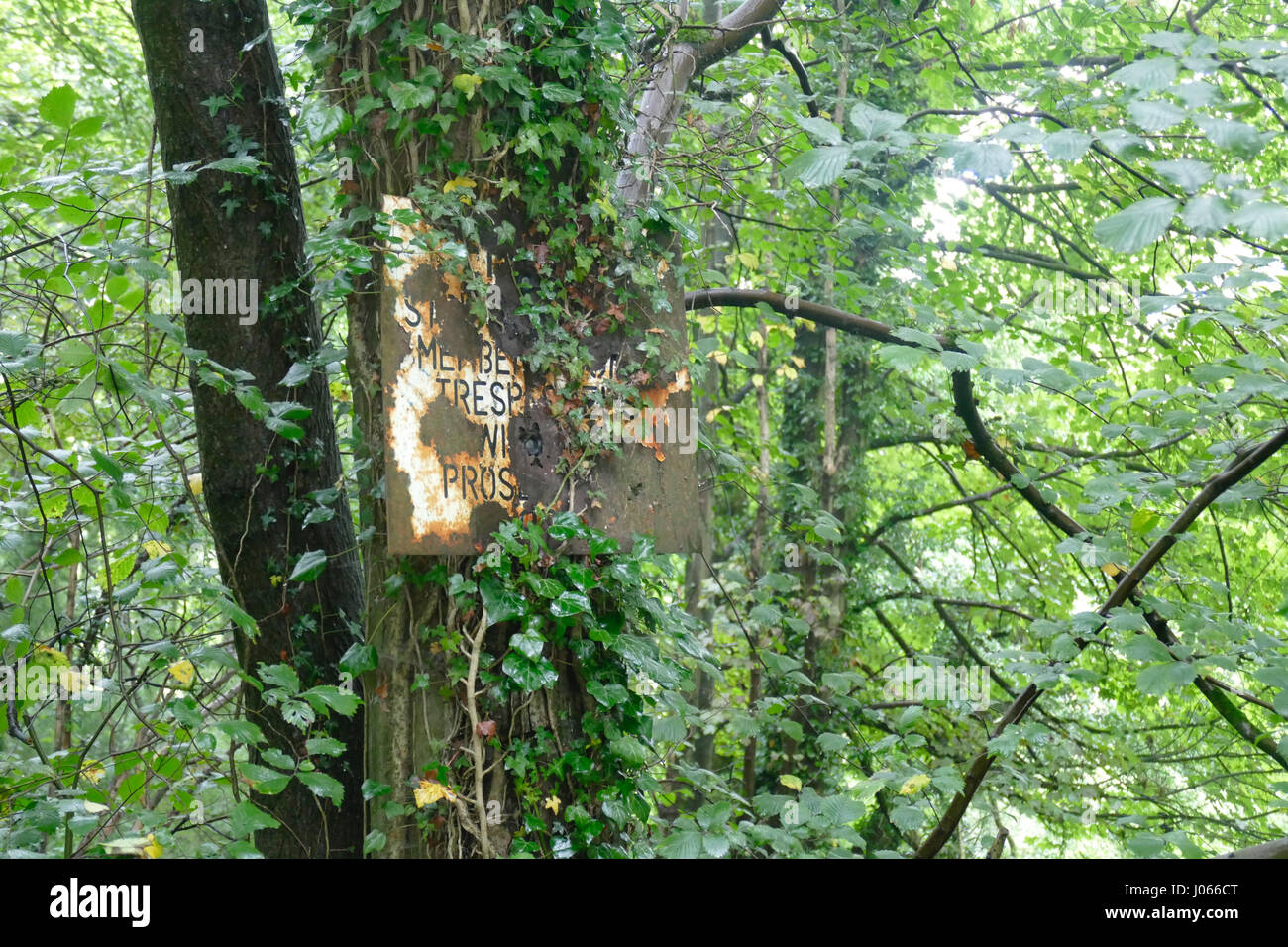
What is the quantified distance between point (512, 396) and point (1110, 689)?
6.65m

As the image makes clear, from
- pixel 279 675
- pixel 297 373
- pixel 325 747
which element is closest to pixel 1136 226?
pixel 279 675

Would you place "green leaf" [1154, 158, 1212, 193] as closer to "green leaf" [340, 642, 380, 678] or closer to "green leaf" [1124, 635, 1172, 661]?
"green leaf" [1124, 635, 1172, 661]

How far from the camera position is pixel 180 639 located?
298 cm

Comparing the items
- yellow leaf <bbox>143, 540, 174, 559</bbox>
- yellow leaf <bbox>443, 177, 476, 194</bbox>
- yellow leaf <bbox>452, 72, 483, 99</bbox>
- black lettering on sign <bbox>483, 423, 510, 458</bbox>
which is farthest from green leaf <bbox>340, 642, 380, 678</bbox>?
yellow leaf <bbox>452, 72, 483, 99</bbox>

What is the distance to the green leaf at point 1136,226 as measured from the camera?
167 cm

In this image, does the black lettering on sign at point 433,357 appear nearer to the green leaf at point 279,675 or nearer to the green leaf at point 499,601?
the green leaf at point 499,601

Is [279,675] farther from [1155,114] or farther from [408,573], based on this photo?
[1155,114]

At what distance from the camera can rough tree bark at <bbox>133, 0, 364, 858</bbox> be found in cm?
296

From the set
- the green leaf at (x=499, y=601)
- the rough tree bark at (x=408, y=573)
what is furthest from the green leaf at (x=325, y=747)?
the green leaf at (x=499, y=601)

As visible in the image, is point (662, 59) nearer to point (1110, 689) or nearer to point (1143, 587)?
point (1143, 587)

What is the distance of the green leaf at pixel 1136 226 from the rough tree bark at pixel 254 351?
219cm

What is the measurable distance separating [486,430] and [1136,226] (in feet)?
4.77

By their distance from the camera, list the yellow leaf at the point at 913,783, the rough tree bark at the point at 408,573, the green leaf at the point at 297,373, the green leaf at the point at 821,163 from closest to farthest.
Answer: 1. the green leaf at the point at 821,163
2. the rough tree bark at the point at 408,573
3. the yellow leaf at the point at 913,783
4. the green leaf at the point at 297,373
